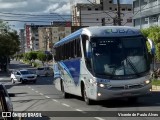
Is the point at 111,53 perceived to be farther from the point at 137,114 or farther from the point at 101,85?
the point at 137,114

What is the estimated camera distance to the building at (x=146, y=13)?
65.6 meters

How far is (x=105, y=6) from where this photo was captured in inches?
5906

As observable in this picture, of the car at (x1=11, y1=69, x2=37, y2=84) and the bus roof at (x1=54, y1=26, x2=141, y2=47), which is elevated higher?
the bus roof at (x1=54, y1=26, x2=141, y2=47)

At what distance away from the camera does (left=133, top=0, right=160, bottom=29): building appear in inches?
2584

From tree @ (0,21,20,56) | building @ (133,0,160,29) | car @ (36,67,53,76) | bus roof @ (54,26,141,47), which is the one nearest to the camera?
bus roof @ (54,26,141,47)

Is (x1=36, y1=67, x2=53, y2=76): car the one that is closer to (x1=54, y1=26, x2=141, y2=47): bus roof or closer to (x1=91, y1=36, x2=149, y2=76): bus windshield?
(x1=54, y1=26, x2=141, y2=47): bus roof

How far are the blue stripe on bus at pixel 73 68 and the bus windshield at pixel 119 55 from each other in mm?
2216

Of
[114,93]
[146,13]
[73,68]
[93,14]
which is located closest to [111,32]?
[114,93]

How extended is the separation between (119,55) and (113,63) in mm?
444

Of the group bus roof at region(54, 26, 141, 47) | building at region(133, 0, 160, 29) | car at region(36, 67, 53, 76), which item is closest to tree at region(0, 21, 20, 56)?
car at region(36, 67, 53, 76)

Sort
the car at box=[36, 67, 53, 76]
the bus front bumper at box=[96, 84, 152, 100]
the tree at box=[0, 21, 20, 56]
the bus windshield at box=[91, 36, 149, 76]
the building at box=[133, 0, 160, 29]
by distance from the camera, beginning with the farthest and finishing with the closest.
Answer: the tree at box=[0, 21, 20, 56], the car at box=[36, 67, 53, 76], the building at box=[133, 0, 160, 29], the bus windshield at box=[91, 36, 149, 76], the bus front bumper at box=[96, 84, 152, 100]

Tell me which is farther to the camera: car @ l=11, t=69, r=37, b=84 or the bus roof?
car @ l=11, t=69, r=37, b=84

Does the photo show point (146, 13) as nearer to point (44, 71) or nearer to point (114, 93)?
point (44, 71)

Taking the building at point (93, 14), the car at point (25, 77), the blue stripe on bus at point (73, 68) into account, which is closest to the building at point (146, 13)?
the car at point (25, 77)
